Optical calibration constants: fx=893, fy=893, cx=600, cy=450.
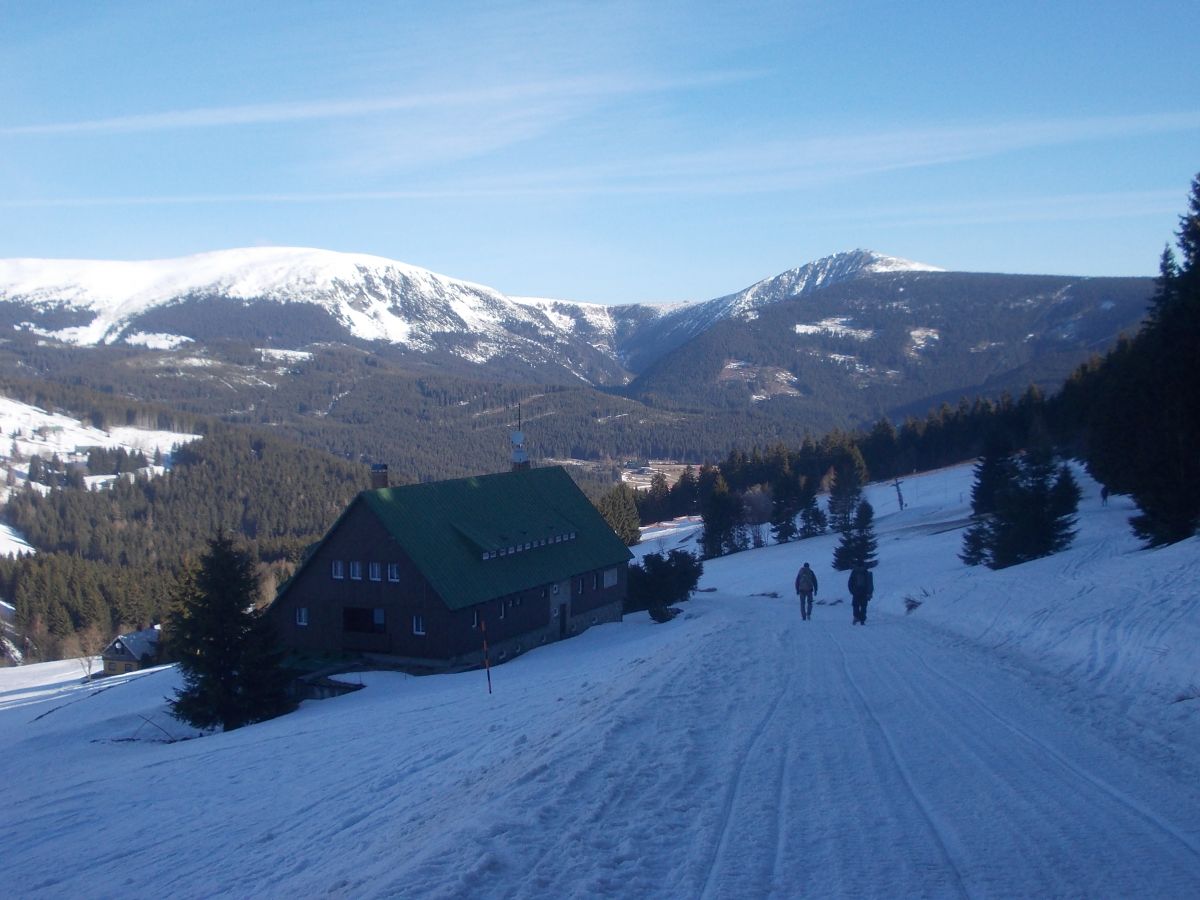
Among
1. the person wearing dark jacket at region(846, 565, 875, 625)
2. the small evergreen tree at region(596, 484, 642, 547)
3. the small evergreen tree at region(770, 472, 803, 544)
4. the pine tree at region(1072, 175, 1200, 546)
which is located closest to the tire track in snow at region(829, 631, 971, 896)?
the person wearing dark jacket at region(846, 565, 875, 625)

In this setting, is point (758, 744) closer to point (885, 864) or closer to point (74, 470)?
point (885, 864)

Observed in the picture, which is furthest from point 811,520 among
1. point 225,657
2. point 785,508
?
point 225,657

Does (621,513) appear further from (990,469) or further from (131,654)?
(131,654)

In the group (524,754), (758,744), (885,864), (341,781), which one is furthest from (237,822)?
(885,864)

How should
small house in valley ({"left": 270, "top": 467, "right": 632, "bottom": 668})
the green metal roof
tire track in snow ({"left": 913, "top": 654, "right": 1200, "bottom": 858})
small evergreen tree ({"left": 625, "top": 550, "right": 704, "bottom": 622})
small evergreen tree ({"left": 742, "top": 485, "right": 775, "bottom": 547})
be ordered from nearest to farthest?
tire track in snow ({"left": 913, "top": 654, "right": 1200, "bottom": 858})
small house in valley ({"left": 270, "top": 467, "right": 632, "bottom": 668})
the green metal roof
small evergreen tree ({"left": 625, "top": 550, "right": 704, "bottom": 622})
small evergreen tree ({"left": 742, "top": 485, "right": 775, "bottom": 547})

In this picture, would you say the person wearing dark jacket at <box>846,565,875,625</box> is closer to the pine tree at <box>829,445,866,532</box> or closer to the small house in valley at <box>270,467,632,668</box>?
the small house in valley at <box>270,467,632,668</box>

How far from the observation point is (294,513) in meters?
145

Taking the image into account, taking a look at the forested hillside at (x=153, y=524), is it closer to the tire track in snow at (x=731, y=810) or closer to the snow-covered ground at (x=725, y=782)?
the snow-covered ground at (x=725, y=782)

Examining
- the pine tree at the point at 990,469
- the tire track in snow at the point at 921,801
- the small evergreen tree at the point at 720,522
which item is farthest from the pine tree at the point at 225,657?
the small evergreen tree at the point at 720,522

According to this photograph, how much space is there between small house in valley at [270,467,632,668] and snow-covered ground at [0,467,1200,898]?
9.87 m

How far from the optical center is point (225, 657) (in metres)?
21.9

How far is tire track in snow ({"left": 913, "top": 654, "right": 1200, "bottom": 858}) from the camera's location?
6.34 m

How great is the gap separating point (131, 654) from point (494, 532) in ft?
132

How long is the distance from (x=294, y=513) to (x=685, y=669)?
5585 inches
